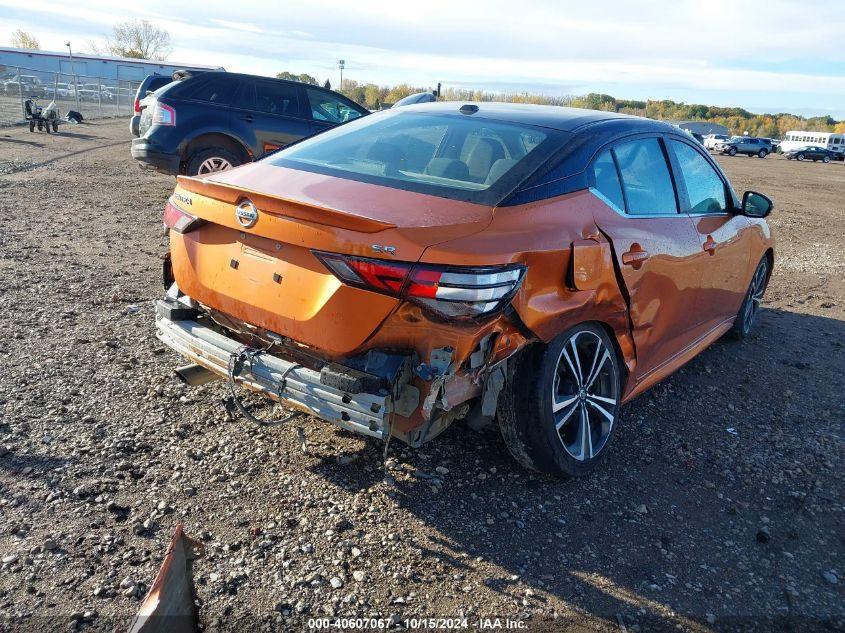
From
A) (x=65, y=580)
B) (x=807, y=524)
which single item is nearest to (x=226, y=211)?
(x=65, y=580)

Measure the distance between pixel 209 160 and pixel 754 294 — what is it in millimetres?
7228

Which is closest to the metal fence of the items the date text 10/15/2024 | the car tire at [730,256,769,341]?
the car tire at [730,256,769,341]

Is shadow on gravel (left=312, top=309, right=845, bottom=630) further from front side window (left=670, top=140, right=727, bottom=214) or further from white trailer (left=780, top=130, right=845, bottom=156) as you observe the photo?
white trailer (left=780, top=130, right=845, bottom=156)

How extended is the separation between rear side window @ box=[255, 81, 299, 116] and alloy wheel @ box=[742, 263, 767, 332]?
7230mm

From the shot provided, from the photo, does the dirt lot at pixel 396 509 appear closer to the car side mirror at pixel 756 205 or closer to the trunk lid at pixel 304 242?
the trunk lid at pixel 304 242

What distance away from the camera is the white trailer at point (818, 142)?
180 feet

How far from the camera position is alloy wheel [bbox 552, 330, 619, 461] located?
328 centimetres

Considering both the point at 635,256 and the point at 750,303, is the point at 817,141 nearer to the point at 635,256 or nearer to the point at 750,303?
the point at 750,303

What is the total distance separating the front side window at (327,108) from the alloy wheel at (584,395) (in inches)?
325

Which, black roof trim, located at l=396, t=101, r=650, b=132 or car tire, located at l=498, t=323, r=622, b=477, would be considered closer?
car tire, located at l=498, t=323, r=622, b=477

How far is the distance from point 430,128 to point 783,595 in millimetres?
2732

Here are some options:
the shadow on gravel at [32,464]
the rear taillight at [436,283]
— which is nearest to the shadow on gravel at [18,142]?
the shadow on gravel at [32,464]

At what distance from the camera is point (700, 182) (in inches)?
178

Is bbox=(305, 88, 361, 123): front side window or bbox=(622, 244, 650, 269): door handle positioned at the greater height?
bbox=(305, 88, 361, 123): front side window
